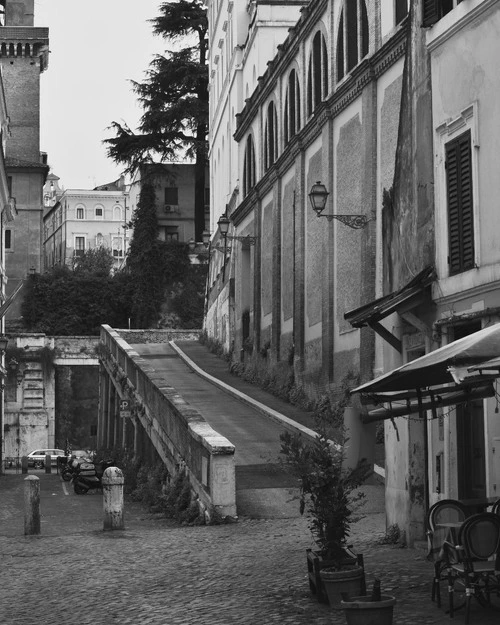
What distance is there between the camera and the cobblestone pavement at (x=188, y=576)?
34.4ft

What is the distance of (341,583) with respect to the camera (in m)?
10.5

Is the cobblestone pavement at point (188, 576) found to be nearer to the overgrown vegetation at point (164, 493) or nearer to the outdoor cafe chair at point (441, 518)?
the outdoor cafe chair at point (441, 518)

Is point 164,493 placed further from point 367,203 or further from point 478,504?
point 478,504

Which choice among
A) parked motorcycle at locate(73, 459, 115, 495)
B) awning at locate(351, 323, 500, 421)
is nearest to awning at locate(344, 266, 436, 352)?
awning at locate(351, 323, 500, 421)

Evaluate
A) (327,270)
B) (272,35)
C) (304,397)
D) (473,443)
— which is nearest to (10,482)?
(304,397)

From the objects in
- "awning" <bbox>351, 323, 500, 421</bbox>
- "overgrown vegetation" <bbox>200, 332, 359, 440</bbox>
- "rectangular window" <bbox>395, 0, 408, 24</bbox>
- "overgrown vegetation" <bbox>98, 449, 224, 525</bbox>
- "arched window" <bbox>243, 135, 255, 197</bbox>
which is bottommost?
"overgrown vegetation" <bbox>98, 449, 224, 525</bbox>

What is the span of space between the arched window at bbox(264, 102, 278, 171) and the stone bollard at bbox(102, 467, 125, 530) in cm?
2158

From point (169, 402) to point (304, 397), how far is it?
830 centimetres

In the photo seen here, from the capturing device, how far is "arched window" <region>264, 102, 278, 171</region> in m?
39.7

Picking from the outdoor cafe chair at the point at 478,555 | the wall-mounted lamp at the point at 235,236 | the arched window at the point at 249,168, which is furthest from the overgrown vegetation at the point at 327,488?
the arched window at the point at 249,168

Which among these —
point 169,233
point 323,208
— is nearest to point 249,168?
point 323,208

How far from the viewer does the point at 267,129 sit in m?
41.2

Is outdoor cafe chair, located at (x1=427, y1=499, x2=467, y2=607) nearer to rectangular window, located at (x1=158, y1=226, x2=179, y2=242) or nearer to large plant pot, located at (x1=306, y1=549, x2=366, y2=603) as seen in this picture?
large plant pot, located at (x1=306, y1=549, x2=366, y2=603)

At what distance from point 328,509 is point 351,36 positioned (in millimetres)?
20752
